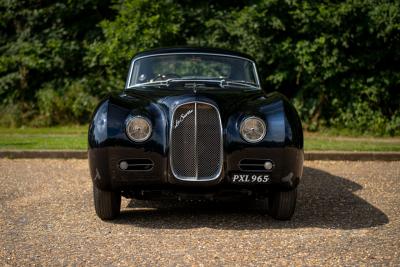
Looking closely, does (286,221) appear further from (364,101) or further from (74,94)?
(74,94)

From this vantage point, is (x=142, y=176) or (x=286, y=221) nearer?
(x=142, y=176)

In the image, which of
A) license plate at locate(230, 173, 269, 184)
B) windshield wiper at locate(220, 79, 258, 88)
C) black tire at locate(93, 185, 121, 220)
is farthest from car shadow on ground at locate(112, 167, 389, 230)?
windshield wiper at locate(220, 79, 258, 88)

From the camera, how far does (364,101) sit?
46.1 ft

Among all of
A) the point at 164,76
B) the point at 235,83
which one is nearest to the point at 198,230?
the point at 235,83

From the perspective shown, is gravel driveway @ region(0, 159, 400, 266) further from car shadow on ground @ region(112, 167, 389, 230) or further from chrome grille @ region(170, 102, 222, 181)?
chrome grille @ region(170, 102, 222, 181)

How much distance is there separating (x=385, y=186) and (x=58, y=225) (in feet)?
14.3

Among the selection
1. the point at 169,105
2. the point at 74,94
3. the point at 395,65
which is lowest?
the point at 74,94

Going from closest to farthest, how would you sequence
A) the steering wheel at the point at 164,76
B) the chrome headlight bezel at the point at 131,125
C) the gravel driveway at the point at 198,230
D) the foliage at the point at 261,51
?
the gravel driveway at the point at 198,230
the chrome headlight bezel at the point at 131,125
the steering wheel at the point at 164,76
the foliage at the point at 261,51

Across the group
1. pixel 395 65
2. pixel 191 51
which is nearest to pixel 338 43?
pixel 395 65

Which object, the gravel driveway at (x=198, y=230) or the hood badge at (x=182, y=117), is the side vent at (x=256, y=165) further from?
the hood badge at (x=182, y=117)

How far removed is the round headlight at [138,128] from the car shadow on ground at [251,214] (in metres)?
0.85

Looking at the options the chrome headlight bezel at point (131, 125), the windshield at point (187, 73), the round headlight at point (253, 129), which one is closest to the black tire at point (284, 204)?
the round headlight at point (253, 129)

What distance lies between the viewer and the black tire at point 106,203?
5863 mm

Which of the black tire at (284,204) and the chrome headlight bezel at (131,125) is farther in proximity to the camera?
the black tire at (284,204)
